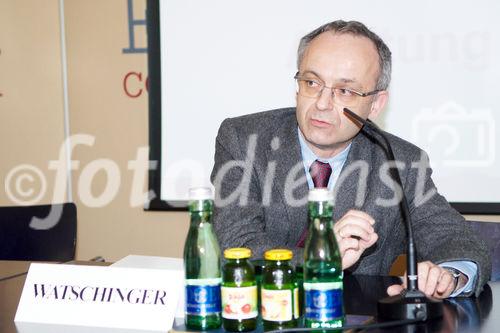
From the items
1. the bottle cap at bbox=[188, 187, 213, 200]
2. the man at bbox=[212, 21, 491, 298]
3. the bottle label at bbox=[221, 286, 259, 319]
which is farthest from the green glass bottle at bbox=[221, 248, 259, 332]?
the man at bbox=[212, 21, 491, 298]

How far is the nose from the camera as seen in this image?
198 centimetres

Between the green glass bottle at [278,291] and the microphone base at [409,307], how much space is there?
8.4 inches

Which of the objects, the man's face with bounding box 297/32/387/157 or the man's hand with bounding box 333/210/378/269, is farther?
the man's face with bounding box 297/32/387/157

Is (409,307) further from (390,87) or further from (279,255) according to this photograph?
(390,87)

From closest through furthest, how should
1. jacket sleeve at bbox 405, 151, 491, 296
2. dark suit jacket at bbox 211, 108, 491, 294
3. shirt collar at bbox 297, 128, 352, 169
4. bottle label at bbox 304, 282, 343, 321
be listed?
bottle label at bbox 304, 282, 343, 321 < jacket sleeve at bbox 405, 151, 491, 296 < dark suit jacket at bbox 211, 108, 491, 294 < shirt collar at bbox 297, 128, 352, 169

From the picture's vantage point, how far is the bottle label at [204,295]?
122cm

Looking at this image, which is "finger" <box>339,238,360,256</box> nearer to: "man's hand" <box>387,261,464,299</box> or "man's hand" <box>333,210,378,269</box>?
"man's hand" <box>333,210,378,269</box>

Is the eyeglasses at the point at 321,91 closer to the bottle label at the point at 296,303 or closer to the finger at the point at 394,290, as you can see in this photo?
the finger at the point at 394,290

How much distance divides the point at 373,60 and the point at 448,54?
→ 1136 millimetres

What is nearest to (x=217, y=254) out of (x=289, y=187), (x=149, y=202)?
(x=289, y=187)

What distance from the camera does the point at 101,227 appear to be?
3646mm

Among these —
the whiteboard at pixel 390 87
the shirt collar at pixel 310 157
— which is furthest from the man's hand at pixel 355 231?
the whiteboard at pixel 390 87

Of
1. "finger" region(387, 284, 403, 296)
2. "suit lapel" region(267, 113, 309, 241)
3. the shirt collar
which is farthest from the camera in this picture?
the shirt collar

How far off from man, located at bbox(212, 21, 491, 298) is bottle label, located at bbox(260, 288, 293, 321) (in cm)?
63
